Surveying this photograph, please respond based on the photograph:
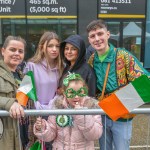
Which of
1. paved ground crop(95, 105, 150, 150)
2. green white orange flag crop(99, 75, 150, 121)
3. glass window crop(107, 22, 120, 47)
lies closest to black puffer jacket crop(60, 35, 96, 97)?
green white orange flag crop(99, 75, 150, 121)

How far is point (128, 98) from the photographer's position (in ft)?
6.30

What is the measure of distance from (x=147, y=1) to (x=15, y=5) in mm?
3155

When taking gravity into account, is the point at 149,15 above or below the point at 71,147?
above

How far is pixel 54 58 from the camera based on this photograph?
283 cm

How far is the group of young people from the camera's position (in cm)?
226

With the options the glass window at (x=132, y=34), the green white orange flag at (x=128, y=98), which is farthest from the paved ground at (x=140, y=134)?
the glass window at (x=132, y=34)

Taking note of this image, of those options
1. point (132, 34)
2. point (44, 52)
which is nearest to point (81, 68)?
point (44, 52)

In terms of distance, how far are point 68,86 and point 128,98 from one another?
0.60 m

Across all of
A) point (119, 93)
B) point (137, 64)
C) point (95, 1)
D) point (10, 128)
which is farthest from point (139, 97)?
point (95, 1)

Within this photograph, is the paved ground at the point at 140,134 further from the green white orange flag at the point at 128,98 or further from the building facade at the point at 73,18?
the building facade at the point at 73,18

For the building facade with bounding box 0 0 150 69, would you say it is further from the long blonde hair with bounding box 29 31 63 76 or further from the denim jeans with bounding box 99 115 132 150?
the denim jeans with bounding box 99 115 132 150

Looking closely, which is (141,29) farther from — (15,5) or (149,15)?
(15,5)

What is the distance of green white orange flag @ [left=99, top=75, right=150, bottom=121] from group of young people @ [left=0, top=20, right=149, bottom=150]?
0.90 ft

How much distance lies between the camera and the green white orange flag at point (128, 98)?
6.11 feet
